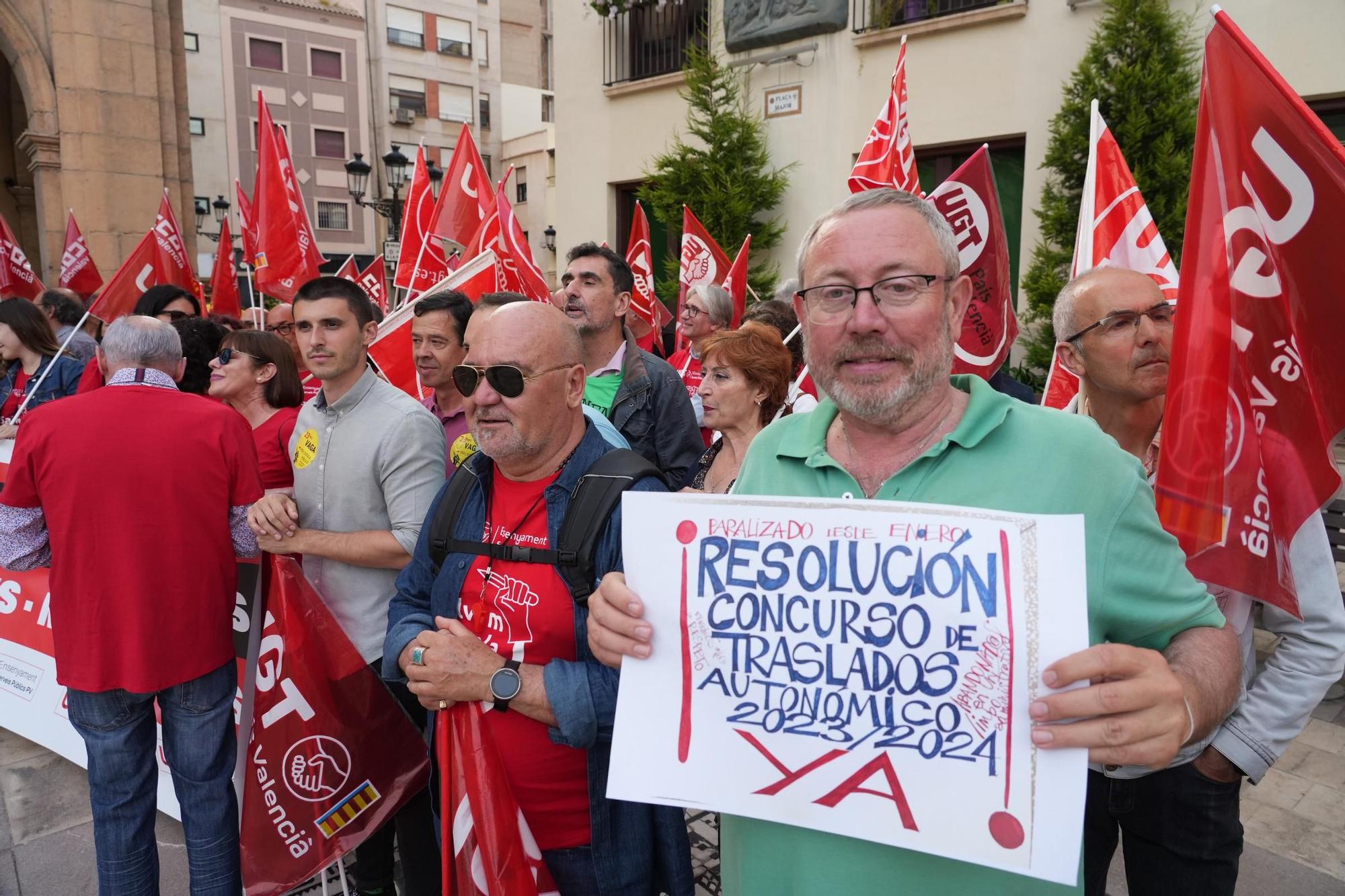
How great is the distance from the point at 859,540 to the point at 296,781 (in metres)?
2.26

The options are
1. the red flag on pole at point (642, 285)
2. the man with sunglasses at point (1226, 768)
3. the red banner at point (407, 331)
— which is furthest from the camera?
the red flag on pole at point (642, 285)

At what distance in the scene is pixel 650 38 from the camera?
12977 millimetres

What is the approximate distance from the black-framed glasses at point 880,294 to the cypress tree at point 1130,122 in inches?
301

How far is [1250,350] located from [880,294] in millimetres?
979

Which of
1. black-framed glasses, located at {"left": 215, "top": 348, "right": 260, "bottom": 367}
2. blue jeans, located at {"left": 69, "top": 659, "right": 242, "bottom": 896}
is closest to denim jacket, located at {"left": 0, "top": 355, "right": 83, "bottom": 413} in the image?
black-framed glasses, located at {"left": 215, "top": 348, "right": 260, "bottom": 367}

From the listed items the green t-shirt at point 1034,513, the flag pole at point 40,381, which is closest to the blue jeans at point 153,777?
the green t-shirt at point 1034,513

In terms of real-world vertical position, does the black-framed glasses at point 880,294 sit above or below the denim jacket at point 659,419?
above

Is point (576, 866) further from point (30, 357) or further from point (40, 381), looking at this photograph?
point (30, 357)

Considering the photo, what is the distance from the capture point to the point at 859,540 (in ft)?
4.12

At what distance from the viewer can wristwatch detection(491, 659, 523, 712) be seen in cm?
195

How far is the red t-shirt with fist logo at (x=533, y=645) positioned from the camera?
6.75 feet

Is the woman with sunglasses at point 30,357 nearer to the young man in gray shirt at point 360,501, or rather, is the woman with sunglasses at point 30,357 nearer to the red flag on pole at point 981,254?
the young man in gray shirt at point 360,501

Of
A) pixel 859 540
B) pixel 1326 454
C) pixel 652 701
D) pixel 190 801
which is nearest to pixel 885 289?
pixel 859 540

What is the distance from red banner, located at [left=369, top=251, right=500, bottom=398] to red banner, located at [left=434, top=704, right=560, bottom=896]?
8.12ft
